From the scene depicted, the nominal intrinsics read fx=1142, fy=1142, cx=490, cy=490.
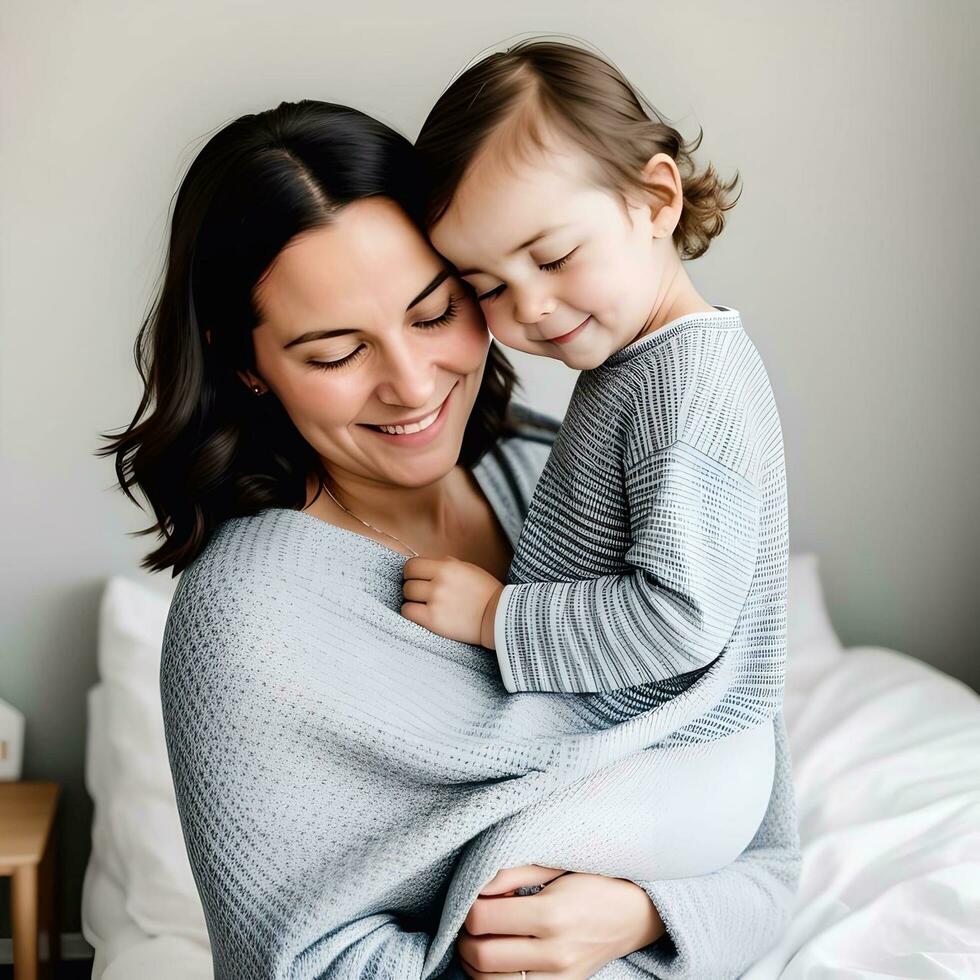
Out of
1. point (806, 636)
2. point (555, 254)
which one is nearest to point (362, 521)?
point (555, 254)

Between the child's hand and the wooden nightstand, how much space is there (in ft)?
4.68

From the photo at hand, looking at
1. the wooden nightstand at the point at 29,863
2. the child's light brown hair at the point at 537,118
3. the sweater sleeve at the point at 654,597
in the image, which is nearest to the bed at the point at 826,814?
the wooden nightstand at the point at 29,863

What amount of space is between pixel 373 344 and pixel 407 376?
47 mm

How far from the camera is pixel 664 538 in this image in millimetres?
1034

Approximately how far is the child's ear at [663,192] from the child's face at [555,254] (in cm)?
1

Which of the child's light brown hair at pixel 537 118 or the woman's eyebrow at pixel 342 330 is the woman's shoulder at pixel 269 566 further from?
the child's light brown hair at pixel 537 118

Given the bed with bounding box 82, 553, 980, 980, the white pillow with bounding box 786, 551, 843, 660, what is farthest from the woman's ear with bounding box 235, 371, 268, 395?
the white pillow with bounding box 786, 551, 843, 660

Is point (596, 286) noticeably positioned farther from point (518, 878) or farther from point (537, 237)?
point (518, 878)

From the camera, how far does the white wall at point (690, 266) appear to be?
233cm

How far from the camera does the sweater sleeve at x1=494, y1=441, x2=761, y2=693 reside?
41.1 inches

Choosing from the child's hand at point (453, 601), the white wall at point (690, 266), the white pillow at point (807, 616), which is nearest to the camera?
the child's hand at point (453, 601)

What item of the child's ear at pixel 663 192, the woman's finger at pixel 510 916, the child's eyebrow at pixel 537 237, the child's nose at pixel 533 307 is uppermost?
the child's ear at pixel 663 192

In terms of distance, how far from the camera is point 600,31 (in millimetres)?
2430

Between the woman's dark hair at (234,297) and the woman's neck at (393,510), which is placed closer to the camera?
the woman's dark hair at (234,297)
